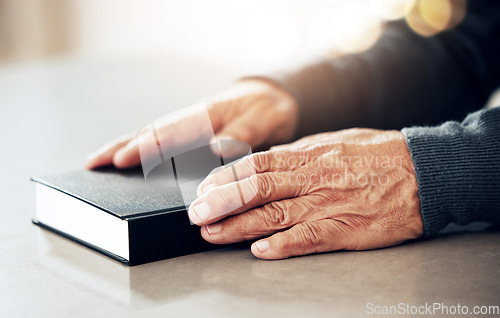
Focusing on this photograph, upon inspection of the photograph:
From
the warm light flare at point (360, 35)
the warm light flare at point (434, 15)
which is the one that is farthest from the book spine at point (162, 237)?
the warm light flare at point (434, 15)

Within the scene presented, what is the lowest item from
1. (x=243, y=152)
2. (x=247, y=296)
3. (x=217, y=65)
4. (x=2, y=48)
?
(x=247, y=296)

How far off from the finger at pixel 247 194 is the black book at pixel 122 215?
0.03 meters

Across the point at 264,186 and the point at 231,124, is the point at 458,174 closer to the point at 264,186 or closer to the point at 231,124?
the point at 264,186

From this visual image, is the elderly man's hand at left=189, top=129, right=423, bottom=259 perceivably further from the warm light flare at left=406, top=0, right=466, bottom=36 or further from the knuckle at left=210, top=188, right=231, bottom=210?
the warm light flare at left=406, top=0, right=466, bottom=36

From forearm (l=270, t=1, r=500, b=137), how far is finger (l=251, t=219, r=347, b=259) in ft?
1.67

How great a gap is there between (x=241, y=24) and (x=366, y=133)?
12.7ft

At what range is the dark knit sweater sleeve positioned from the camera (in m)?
0.73

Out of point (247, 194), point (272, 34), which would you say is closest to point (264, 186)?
point (247, 194)

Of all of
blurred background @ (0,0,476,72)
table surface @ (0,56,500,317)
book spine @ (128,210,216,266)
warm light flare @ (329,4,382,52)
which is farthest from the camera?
blurred background @ (0,0,476,72)

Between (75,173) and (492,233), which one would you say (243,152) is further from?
(492,233)

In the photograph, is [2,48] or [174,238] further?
[2,48]

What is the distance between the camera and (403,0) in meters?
1.53

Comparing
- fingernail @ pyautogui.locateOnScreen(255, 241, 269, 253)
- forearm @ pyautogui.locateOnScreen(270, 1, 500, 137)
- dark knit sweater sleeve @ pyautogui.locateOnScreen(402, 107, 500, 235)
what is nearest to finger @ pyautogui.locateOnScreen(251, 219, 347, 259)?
fingernail @ pyautogui.locateOnScreen(255, 241, 269, 253)

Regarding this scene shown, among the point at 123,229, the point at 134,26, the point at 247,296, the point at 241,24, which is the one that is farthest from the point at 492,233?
the point at 134,26
